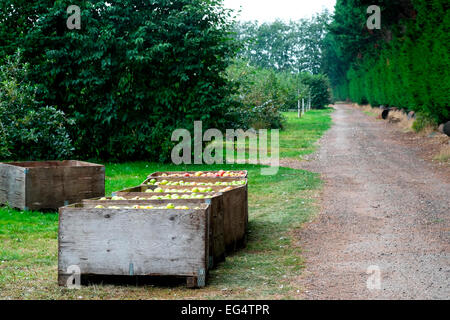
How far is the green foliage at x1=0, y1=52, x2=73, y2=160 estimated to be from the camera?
13.3 metres

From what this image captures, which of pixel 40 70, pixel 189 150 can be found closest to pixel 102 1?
pixel 40 70

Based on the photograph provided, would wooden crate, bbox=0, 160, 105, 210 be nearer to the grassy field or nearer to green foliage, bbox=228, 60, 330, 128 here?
the grassy field

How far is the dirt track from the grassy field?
0.27m

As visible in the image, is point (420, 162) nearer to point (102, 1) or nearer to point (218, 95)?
point (218, 95)

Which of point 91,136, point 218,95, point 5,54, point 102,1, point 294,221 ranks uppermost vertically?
point 102,1

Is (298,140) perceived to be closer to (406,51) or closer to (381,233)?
(406,51)

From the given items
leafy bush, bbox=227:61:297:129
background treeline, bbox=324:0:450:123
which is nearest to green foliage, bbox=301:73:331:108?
background treeline, bbox=324:0:450:123

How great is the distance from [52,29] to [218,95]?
5.03m

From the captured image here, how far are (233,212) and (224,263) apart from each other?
86 cm

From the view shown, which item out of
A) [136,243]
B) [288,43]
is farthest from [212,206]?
[288,43]

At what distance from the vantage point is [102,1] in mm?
16078

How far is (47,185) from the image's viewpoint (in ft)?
32.0
